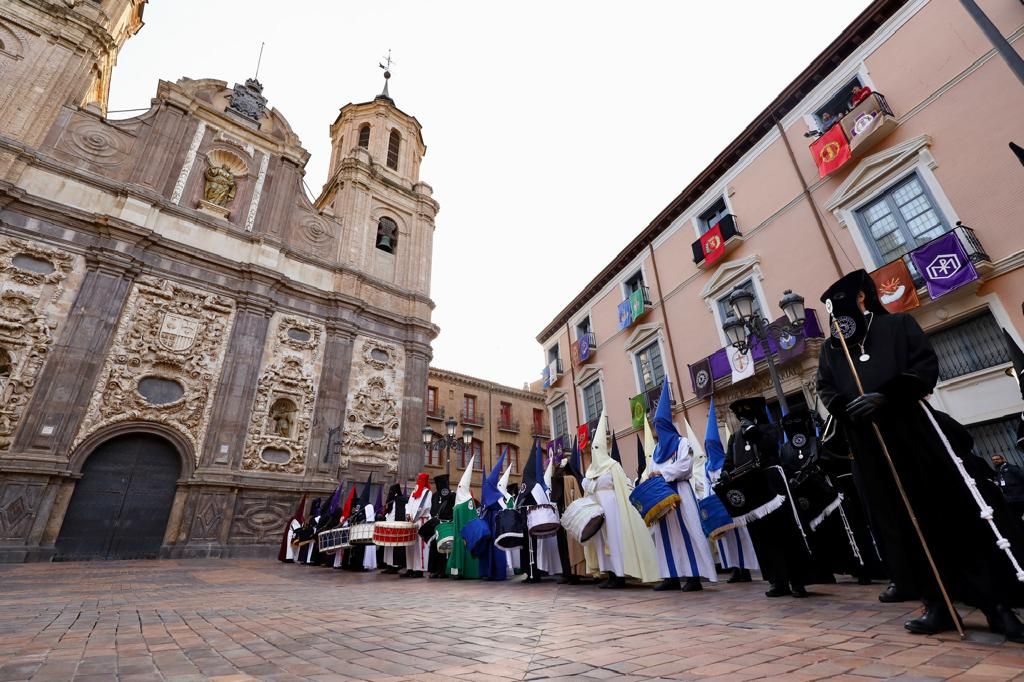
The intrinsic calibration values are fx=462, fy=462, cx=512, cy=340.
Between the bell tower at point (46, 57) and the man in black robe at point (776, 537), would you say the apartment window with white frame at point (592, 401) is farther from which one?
the bell tower at point (46, 57)

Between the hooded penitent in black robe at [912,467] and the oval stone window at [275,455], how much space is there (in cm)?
1670

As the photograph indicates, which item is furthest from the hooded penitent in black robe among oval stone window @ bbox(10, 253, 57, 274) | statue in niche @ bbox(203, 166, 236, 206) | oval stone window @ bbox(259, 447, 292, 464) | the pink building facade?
statue in niche @ bbox(203, 166, 236, 206)

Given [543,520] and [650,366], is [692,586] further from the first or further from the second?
[650,366]

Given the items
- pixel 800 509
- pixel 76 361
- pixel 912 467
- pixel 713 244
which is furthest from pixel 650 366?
pixel 76 361

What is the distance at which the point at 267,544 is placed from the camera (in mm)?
14625

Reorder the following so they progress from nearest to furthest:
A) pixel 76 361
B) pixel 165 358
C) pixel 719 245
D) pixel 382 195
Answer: pixel 76 361
pixel 165 358
pixel 719 245
pixel 382 195

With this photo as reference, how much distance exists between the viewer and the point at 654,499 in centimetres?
553

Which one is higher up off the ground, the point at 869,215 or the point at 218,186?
the point at 218,186

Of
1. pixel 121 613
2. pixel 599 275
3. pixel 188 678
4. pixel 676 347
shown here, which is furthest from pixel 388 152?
pixel 188 678

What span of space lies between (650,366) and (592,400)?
12.8ft

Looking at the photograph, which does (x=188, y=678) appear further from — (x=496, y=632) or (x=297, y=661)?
(x=496, y=632)

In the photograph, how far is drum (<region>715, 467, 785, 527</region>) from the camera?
460 cm

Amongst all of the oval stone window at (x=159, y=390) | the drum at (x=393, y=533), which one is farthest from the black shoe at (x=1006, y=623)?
the oval stone window at (x=159, y=390)

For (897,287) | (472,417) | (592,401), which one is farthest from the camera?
(472,417)
